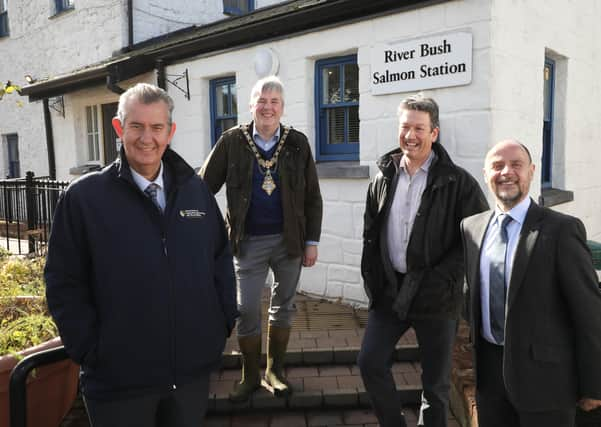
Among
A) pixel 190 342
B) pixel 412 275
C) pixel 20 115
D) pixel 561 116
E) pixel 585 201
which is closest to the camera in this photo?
pixel 190 342

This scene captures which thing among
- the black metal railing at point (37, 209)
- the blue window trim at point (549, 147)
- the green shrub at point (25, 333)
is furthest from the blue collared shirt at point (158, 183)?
the black metal railing at point (37, 209)

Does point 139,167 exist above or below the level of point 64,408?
above

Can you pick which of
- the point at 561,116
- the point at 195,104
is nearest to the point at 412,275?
the point at 561,116

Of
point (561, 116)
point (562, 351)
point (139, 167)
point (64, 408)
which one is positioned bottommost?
point (64, 408)

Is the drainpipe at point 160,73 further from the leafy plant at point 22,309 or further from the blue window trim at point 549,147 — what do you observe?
the blue window trim at point 549,147

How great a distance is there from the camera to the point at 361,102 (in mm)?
5293

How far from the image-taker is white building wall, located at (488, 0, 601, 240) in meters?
4.54

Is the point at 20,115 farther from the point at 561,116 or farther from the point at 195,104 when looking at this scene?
the point at 561,116

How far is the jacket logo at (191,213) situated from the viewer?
82.4 inches

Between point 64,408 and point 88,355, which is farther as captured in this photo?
point 64,408

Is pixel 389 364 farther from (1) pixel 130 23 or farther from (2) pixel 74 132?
(2) pixel 74 132

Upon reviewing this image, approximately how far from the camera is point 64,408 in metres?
3.41

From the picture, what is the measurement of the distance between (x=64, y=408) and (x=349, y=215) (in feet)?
10.4

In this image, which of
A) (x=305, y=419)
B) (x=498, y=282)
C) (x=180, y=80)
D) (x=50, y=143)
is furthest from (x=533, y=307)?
(x=50, y=143)
